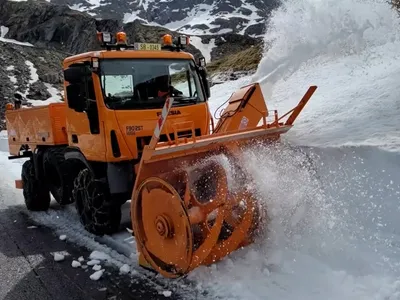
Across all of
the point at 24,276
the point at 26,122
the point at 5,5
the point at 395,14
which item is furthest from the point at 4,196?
the point at 5,5

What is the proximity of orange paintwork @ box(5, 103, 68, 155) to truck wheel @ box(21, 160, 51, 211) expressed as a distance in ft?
1.75

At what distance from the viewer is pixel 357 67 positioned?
9562 millimetres

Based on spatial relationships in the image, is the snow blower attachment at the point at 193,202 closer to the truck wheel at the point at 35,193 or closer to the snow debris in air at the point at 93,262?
the snow debris in air at the point at 93,262

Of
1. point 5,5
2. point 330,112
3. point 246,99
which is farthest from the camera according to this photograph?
point 5,5

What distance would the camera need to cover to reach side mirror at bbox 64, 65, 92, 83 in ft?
17.2

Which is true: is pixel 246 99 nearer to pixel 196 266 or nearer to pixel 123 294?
pixel 196 266

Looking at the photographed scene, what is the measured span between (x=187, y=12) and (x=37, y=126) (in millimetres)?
167780

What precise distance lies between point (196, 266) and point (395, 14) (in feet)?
26.8

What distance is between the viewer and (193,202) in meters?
4.26

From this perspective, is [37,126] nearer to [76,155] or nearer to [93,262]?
[76,155]

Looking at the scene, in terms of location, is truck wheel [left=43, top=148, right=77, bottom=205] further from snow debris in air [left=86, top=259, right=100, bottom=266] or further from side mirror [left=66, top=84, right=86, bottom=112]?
snow debris in air [left=86, top=259, right=100, bottom=266]

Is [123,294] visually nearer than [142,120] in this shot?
Yes

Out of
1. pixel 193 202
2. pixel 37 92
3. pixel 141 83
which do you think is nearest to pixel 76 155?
Result: pixel 141 83

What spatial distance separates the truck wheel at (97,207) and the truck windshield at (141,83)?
3.56 ft
